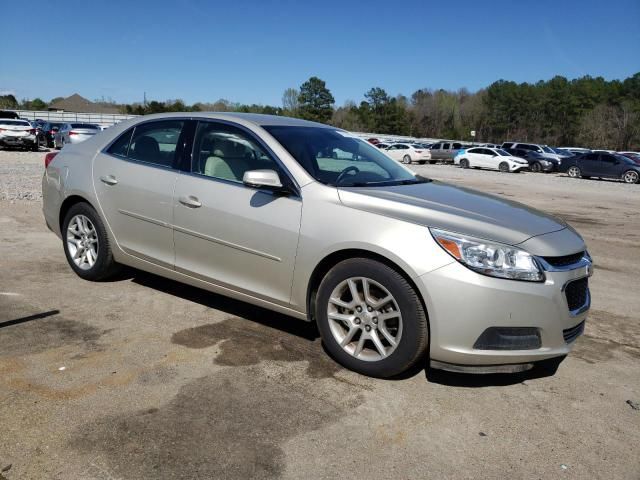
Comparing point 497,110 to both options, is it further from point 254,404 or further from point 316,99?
point 254,404

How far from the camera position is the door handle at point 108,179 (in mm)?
4882

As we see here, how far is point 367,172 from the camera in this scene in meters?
4.43

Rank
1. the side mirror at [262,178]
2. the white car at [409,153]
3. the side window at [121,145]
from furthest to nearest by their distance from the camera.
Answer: the white car at [409,153]
the side window at [121,145]
the side mirror at [262,178]

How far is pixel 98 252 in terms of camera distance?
512 cm

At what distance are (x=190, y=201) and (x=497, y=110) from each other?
Result: 10639 cm

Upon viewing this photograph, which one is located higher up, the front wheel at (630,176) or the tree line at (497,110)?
the tree line at (497,110)

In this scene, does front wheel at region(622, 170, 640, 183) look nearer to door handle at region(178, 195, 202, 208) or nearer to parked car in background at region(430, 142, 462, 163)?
parked car in background at region(430, 142, 462, 163)

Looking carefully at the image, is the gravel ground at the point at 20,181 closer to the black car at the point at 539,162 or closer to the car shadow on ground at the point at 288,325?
the car shadow on ground at the point at 288,325

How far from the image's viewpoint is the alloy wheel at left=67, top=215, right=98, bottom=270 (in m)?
5.20

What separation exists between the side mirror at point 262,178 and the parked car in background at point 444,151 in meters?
39.3

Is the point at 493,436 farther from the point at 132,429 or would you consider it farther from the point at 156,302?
the point at 156,302

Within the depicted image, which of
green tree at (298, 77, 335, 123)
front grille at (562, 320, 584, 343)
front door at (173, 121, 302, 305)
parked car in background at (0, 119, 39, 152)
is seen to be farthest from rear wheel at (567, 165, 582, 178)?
green tree at (298, 77, 335, 123)

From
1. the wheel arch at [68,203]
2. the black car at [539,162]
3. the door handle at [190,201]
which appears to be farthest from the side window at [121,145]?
the black car at [539,162]

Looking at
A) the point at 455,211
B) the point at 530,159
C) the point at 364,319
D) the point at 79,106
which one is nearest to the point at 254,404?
the point at 364,319
